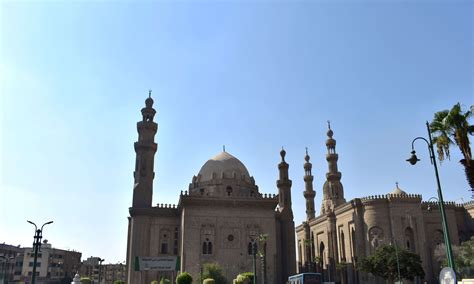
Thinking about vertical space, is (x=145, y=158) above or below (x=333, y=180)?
above


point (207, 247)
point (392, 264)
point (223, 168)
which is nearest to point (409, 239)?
point (392, 264)

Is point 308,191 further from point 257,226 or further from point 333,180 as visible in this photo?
point 257,226

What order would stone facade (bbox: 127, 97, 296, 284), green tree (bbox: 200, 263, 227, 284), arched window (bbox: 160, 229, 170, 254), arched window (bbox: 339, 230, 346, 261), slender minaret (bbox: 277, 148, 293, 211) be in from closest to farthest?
green tree (bbox: 200, 263, 227, 284) < stone facade (bbox: 127, 97, 296, 284) < arched window (bbox: 160, 229, 170, 254) < arched window (bbox: 339, 230, 346, 261) < slender minaret (bbox: 277, 148, 293, 211)

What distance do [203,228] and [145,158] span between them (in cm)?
1269

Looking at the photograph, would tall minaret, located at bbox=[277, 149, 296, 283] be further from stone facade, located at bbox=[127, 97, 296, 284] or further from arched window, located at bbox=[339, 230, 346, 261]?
arched window, located at bbox=[339, 230, 346, 261]

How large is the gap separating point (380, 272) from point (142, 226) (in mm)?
28118

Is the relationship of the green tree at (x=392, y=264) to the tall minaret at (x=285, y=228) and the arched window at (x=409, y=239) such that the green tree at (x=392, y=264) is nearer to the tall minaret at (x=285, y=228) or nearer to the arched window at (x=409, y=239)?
the arched window at (x=409, y=239)

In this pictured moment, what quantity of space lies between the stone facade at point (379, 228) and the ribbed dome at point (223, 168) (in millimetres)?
13333

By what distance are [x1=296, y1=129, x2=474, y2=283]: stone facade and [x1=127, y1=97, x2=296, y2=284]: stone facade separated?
6.56 meters

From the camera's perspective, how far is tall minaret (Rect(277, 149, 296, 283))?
183 ft

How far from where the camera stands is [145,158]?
56281mm

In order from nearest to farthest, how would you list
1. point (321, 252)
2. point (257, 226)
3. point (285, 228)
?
1. point (257, 226)
2. point (285, 228)
3. point (321, 252)

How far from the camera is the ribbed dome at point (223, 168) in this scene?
61.5m

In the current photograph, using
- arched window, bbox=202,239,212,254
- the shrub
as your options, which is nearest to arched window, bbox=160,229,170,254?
arched window, bbox=202,239,212,254
